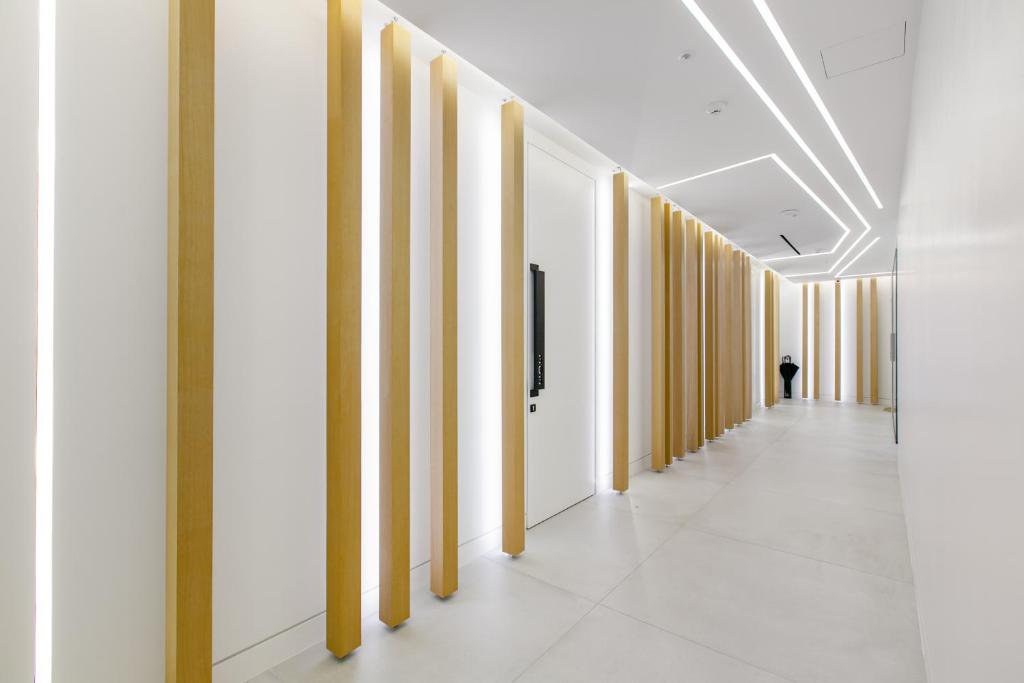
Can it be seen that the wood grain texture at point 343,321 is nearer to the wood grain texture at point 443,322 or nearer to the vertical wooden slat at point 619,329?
the wood grain texture at point 443,322

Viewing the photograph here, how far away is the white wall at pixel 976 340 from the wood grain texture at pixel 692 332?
402 cm

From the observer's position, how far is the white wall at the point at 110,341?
1.62 meters

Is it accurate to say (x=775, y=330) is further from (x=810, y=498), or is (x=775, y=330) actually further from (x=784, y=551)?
(x=784, y=551)

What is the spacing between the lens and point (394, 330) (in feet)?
8.01

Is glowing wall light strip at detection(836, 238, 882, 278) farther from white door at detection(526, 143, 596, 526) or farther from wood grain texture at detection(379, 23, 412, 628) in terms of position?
wood grain texture at detection(379, 23, 412, 628)

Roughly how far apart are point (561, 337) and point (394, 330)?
2.01 meters

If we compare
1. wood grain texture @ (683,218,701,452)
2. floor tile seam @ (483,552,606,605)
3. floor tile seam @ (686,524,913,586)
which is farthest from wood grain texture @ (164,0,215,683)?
wood grain texture @ (683,218,701,452)

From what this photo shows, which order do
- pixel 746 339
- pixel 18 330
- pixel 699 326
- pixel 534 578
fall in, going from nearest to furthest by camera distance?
pixel 18 330 < pixel 534 578 < pixel 699 326 < pixel 746 339

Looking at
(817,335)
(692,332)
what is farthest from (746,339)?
(817,335)

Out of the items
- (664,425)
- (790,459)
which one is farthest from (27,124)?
(790,459)

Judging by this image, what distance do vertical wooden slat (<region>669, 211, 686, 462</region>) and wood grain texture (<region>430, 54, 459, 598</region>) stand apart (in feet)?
12.0

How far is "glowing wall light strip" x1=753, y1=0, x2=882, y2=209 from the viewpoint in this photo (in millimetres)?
2229

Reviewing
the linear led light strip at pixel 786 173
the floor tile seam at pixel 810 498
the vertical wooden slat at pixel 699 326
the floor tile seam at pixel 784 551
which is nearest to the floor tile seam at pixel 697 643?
the floor tile seam at pixel 784 551

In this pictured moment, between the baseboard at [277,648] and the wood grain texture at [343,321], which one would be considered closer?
the baseboard at [277,648]
